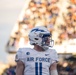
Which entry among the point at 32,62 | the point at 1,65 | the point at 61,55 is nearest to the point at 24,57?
the point at 32,62

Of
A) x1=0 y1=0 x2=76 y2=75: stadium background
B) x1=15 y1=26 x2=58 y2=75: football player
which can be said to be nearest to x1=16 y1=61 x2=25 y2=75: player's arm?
x1=15 y1=26 x2=58 y2=75: football player

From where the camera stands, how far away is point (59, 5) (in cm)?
1159

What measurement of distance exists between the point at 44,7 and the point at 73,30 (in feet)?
3.59

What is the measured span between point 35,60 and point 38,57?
0.02 m

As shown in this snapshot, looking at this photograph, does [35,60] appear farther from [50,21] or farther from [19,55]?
[50,21]

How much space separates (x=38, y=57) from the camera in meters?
1.80

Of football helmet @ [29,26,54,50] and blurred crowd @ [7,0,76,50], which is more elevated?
blurred crowd @ [7,0,76,50]

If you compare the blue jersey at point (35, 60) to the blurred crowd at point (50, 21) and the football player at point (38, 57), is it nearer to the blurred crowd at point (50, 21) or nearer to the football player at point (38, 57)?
the football player at point (38, 57)

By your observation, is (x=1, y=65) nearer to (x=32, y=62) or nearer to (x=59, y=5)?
(x=59, y=5)

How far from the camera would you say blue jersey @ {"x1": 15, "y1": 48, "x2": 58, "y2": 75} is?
1.78m

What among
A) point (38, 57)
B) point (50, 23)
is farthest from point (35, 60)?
point (50, 23)

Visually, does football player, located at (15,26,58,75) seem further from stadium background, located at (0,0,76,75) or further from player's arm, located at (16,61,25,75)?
stadium background, located at (0,0,76,75)

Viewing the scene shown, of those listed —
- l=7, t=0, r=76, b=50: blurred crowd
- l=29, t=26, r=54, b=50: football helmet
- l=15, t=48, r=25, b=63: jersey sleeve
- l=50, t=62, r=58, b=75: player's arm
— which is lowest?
l=50, t=62, r=58, b=75: player's arm

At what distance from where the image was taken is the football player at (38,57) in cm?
178
